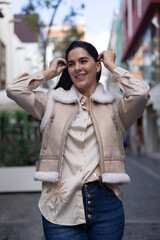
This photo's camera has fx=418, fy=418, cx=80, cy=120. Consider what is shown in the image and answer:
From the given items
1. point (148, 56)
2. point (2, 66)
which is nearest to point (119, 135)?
point (148, 56)

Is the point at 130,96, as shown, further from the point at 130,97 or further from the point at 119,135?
the point at 119,135

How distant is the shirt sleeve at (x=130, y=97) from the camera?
7.75 feet

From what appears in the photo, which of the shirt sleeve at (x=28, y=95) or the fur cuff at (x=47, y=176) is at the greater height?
the shirt sleeve at (x=28, y=95)

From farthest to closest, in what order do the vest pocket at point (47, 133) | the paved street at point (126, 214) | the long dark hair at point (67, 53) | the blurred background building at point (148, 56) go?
the blurred background building at point (148, 56) < the paved street at point (126, 214) < the long dark hair at point (67, 53) < the vest pocket at point (47, 133)

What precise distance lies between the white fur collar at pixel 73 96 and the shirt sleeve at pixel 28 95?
0.07 m

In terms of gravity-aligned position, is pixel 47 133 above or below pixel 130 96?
below

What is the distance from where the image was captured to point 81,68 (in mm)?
2430

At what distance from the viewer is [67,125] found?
2314 millimetres

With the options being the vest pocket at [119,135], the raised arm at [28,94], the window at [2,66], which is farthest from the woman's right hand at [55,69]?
the window at [2,66]

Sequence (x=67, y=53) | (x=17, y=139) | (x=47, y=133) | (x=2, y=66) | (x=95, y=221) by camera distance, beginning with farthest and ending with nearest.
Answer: (x=2, y=66)
(x=17, y=139)
(x=67, y=53)
(x=47, y=133)
(x=95, y=221)

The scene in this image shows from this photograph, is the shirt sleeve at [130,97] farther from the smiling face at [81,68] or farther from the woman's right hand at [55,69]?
the woman's right hand at [55,69]

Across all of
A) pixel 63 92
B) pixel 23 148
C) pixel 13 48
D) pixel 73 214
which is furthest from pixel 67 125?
pixel 13 48

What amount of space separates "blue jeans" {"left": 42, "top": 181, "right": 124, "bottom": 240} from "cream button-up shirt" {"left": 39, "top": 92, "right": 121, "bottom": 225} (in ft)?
0.10

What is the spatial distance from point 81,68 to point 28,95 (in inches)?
13.6
